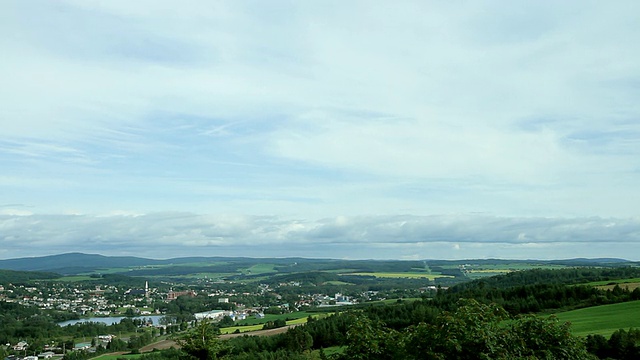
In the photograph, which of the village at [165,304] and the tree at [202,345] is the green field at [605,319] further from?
the village at [165,304]

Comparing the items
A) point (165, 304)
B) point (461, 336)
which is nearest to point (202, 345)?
point (461, 336)

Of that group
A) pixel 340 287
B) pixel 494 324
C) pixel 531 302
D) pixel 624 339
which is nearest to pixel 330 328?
pixel 531 302

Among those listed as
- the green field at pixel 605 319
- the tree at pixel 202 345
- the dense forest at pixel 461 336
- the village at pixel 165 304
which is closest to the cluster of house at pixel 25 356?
the village at pixel 165 304

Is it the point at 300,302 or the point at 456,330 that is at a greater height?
the point at 456,330

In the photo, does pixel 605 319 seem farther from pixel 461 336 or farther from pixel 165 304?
pixel 165 304

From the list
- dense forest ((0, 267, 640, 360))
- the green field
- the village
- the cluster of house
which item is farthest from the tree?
the village

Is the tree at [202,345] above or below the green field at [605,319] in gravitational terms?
above

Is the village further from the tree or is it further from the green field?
the tree

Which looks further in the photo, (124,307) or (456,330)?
(124,307)

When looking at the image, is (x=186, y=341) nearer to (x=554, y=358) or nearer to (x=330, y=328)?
(x=554, y=358)
